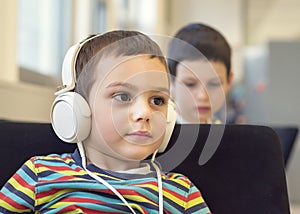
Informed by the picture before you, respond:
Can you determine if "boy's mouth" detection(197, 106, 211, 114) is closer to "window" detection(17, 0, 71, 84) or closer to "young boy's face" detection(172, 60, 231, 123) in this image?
"young boy's face" detection(172, 60, 231, 123)

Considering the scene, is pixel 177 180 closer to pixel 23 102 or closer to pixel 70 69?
pixel 70 69

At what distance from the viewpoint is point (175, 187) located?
1.09 m

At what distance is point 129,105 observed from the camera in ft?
3.33

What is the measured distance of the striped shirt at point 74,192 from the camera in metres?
1.03

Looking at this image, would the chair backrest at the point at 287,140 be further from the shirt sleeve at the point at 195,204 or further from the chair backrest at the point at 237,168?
the shirt sleeve at the point at 195,204

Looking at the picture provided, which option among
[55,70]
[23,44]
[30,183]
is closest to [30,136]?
[30,183]

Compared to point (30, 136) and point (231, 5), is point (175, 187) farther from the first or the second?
point (231, 5)

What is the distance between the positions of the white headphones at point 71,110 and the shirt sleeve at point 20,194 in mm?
90

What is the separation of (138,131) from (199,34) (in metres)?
1.15

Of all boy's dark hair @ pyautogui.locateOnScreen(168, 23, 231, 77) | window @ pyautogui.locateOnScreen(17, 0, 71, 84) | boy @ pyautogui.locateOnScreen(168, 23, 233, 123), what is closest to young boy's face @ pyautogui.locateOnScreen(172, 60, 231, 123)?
boy @ pyautogui.locateOnScreen(168, 23, 233, 123)

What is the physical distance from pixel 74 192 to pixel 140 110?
6.9 inches

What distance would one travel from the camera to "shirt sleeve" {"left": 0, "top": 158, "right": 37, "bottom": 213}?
1.03m

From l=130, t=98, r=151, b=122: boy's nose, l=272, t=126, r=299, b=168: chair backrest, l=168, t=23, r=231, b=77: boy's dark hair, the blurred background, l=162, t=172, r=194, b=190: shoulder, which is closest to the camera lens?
l=130, t=98, r=151, b=122: boy's nose

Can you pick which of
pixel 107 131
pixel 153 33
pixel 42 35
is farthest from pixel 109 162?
pixel 153 33
